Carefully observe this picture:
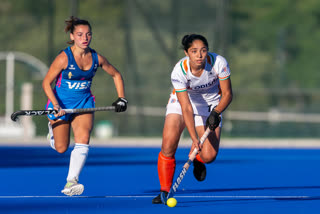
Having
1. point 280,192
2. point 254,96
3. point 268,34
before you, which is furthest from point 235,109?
point 280,192

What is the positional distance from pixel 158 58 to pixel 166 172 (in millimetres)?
18079

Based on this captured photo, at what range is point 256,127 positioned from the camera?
25.9m

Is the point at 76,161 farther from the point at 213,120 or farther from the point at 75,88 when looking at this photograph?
the point at 213,120

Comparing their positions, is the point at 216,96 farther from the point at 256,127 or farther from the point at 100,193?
the point at 256,127

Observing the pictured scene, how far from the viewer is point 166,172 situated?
778 centimetres

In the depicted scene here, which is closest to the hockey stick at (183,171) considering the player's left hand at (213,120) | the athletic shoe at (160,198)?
the athletic shoe at (160,198)

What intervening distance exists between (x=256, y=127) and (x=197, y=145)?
18.6 meters

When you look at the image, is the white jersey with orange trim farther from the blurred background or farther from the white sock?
the blurred background

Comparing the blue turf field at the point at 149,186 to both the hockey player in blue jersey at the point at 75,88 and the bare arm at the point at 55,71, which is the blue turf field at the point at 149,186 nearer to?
the hockey player in blue jersey at the point at 75,88

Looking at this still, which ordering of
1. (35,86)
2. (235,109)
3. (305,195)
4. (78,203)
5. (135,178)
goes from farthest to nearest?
(235,109)
(35,86)
(135,178)
(305,195)
(78,203)

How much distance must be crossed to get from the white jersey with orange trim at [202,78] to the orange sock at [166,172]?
1.99 feet

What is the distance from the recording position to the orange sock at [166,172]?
304 inches

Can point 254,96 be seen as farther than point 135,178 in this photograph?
Yes

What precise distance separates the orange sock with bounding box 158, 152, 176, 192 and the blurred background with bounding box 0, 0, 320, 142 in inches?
660
